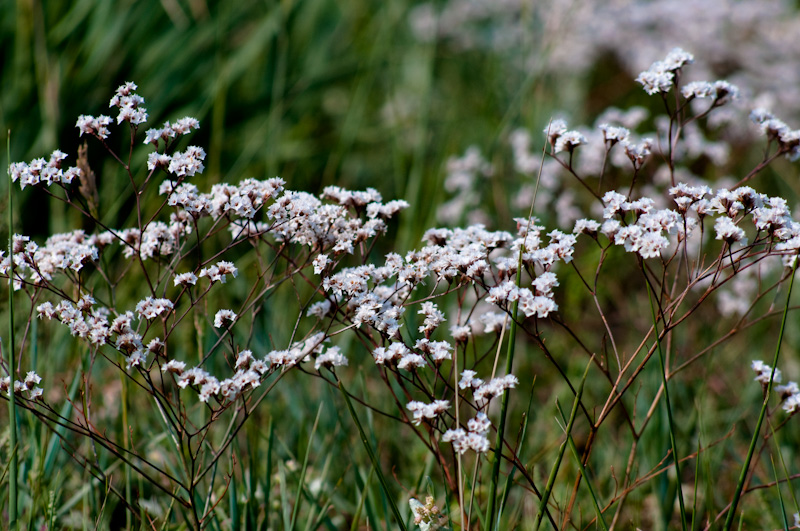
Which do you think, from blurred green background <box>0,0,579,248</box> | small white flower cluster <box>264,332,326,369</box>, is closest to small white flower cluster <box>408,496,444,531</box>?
small white flower cluster <box>264,332,326,369</box>

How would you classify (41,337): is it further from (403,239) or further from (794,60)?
(794,60)

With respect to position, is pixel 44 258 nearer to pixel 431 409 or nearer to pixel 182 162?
pixel 182 162

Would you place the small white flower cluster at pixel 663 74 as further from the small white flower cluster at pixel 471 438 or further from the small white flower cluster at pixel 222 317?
the small white flower cluster at pixel 222 317

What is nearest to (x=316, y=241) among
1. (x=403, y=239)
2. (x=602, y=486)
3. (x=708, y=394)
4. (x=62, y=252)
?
(x=62, y=252)

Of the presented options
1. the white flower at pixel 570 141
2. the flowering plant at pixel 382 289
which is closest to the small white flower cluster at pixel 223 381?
the flowering plant at pixel 382 289

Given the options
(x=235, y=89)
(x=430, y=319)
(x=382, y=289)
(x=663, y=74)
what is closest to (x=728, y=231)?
(x=663, y=74)

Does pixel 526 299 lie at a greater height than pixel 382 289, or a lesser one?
lesser
